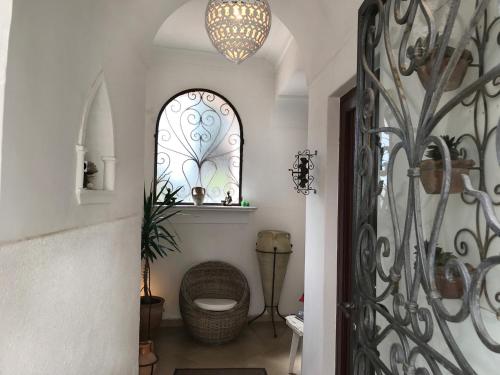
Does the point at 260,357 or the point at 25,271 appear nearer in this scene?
the point at 25,271

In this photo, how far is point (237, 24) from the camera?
4.83 ft

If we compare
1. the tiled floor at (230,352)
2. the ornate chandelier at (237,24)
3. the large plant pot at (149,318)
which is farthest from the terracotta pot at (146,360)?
the ornate chandelier at (237,24)

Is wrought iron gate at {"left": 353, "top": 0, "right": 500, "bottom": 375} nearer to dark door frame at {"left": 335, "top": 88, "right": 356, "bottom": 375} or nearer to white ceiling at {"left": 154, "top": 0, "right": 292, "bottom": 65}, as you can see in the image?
dark door frame at {"left": 335, "top": 88, "right": 356, "bottom": 375}

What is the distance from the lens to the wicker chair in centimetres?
342

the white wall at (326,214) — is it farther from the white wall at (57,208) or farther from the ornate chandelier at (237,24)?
the white wall at (57,208)

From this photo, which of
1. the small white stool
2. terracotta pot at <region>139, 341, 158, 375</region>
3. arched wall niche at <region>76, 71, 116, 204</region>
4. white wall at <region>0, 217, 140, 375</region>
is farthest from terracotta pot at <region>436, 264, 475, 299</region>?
terracotta pot at <region>139, 341, 158, 375</region>

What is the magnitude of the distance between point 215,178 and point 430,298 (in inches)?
136

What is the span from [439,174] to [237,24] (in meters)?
1.03

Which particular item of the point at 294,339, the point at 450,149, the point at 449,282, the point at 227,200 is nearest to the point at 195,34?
the point at 227,200

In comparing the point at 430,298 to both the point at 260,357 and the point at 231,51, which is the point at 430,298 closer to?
the point at 231,51

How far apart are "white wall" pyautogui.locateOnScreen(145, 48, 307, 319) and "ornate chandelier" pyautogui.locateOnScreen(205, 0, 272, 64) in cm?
257

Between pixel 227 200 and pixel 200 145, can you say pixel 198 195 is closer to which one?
pixel 227 200

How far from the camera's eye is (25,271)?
0.96m

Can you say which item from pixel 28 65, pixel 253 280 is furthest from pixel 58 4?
pixel 253 280
